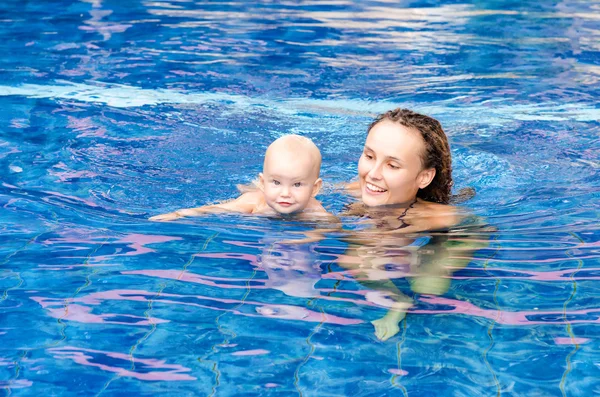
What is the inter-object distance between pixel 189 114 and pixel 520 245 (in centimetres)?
330

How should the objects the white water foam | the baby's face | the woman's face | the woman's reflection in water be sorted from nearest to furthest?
the woman's reflection in water
the baby's face
the woman's face
the white water foam

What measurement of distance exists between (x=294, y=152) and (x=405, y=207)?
0.67m

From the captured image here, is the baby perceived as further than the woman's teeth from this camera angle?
No

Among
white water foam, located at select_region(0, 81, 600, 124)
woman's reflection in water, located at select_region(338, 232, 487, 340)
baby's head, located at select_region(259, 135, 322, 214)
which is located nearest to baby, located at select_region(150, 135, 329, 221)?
baby's head, located at select_region(259, 135, 322, 214)

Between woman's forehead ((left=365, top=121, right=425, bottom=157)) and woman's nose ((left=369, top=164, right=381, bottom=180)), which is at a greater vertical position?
woman's forehead ((left=365, top=121, right=425, bottom=157))

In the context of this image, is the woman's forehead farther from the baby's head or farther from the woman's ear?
the baby's head

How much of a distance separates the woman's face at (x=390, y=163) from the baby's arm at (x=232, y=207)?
1.95ft

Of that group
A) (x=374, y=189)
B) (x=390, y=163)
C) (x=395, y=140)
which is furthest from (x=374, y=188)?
(x=395, y=140)

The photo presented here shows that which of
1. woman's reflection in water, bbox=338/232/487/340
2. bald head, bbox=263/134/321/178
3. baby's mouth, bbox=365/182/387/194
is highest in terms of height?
bald head, bbox=263/134/321/178

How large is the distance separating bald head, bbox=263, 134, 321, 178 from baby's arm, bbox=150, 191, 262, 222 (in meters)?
0.41

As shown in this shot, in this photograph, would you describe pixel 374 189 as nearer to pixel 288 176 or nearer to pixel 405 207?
pixel 405 207

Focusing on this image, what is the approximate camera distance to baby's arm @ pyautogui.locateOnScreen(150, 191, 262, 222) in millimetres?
4325

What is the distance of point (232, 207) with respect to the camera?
4.51 metres

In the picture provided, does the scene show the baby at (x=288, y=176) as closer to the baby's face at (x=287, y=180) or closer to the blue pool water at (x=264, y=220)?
the baby's face at (x=287, y=180)
